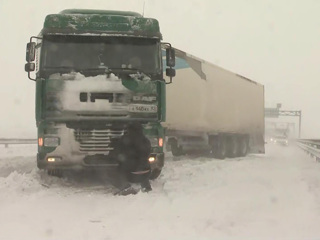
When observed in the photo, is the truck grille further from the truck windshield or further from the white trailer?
the white trailer

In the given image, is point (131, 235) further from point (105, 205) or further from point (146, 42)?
point (146, 42)

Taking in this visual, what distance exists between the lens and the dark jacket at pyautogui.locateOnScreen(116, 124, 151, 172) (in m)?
9.19

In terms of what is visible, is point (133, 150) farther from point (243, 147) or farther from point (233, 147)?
point (243, 147)

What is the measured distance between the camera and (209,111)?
1869cm

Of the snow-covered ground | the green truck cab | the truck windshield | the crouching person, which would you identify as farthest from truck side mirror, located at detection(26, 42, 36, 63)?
the snow-covered ground

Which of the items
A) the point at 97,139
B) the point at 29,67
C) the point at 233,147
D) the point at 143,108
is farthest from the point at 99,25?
the point at 233,147

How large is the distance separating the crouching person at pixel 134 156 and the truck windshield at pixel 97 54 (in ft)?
4.52

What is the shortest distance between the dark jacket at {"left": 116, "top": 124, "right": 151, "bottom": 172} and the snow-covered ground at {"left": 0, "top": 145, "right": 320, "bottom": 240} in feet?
2.22

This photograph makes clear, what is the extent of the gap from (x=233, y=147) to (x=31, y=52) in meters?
13.7

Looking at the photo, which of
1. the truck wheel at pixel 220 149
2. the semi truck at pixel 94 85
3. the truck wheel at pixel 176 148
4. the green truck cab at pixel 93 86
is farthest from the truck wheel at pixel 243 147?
the green truck cab at pixel 93 86

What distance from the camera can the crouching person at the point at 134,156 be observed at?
9.16m

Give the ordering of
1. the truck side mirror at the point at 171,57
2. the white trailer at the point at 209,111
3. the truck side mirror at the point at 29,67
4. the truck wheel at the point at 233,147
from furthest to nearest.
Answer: the truck wheel at the point at 233,147 < the white trailer at the point at 209,111 < the truck side mirror at the point at 171,57 < the truck side mirror at the point at 29,67

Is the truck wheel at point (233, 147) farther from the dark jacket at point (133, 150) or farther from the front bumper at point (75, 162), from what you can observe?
the front bumper at point (75, 162)

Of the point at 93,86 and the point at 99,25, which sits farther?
the point at 99,25
